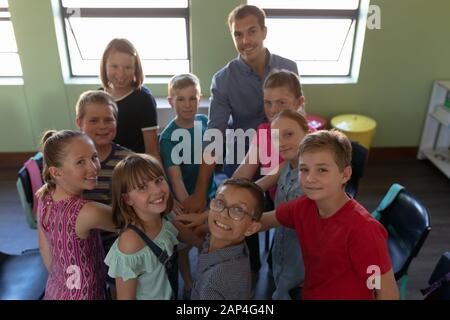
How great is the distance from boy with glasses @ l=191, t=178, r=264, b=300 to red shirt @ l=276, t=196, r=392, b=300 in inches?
6.2

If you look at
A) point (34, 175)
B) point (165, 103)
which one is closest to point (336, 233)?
point (34, 175)

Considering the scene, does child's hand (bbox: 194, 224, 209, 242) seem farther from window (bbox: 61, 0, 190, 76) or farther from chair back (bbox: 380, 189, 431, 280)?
window (bbox: 61, 0, 190, 76)

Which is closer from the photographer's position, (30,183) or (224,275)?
(224,275)

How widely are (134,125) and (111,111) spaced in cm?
24

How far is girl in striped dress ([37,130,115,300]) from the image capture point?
1393mm

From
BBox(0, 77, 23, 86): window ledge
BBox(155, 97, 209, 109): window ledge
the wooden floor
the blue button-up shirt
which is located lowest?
the wooden floor

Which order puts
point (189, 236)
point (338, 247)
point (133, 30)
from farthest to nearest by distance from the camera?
point (133, 30) → point (189, 236) → point (338, 247)

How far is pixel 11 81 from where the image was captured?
139 inches

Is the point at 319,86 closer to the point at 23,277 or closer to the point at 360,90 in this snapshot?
the point at 360,90

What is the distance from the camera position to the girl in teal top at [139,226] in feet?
4.46

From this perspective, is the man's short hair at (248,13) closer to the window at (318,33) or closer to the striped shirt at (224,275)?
the striped shirt at (224,275)

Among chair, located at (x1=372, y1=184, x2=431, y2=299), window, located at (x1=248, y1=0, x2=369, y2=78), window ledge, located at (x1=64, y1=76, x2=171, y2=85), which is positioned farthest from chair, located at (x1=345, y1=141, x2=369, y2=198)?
window ledge, located at (x1=64, y1=76, x2=171, y2=85)

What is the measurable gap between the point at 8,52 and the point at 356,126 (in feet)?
10.5

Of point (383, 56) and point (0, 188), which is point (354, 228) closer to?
point (383, 56)
